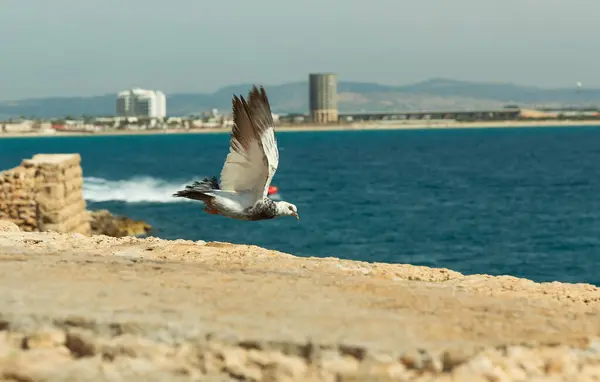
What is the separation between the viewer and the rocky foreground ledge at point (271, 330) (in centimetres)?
626

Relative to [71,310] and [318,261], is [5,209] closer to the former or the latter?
[318,261]

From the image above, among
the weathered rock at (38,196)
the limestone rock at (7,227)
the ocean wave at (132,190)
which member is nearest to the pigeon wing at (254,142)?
the limestone rock at (7,227)

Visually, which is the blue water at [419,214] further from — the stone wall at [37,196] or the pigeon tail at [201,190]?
the pigeon tail at [201,190]

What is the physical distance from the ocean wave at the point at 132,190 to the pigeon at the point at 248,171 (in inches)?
1790

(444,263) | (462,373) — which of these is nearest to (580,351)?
(462,373)

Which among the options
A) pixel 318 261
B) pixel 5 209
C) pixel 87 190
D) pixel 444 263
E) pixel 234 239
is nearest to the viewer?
pixel 318 261

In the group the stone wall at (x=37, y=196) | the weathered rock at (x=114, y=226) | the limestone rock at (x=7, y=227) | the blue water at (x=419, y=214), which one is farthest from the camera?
the weathered rock at (x=114, y=226)

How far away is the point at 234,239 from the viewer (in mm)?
39000

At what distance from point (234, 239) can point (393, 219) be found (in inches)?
414

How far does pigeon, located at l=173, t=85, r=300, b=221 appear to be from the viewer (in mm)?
10797

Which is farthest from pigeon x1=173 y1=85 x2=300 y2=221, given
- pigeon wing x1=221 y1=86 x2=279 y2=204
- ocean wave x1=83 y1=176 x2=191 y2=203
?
ocean wave x1=83 y1=176 x2=191 y2=203

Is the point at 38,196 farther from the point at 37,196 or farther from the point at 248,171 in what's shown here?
the point at 248,171

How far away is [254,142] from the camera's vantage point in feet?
35.5

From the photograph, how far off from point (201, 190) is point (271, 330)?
5068 millimetres
